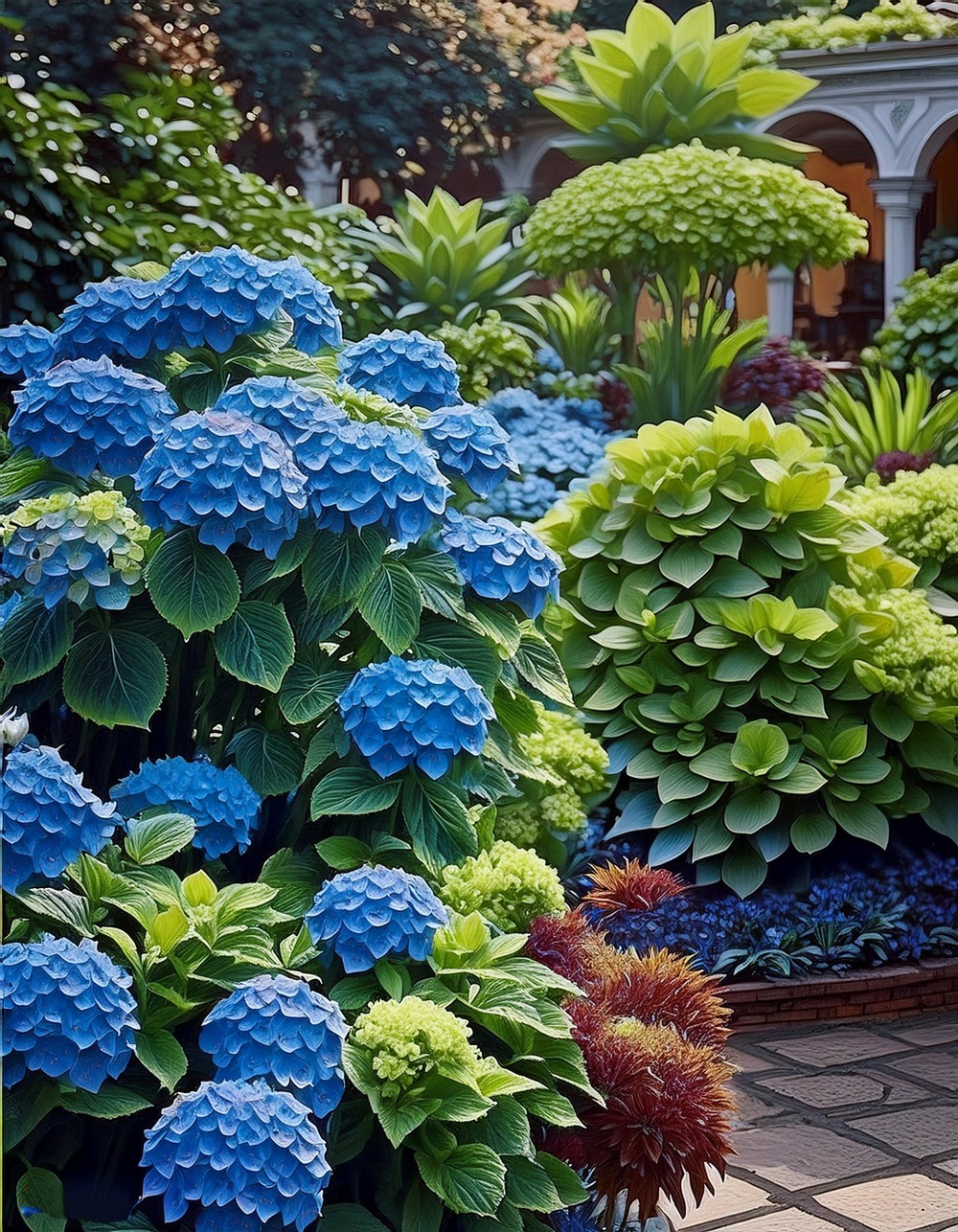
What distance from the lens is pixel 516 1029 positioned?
2.07 meters

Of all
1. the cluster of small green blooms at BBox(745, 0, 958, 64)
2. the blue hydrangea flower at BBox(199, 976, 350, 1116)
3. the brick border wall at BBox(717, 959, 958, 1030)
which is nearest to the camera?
the blue hydrangea flower at BBox(199, 976, 350, 1116)

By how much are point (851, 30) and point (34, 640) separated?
24.9 ft

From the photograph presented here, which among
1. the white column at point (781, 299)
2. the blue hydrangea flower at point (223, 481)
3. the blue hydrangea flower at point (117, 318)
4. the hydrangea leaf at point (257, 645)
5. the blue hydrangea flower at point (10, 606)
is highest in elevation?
the blue hydrangea flower at point (117, 318)

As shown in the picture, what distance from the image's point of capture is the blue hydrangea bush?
5.75 feet

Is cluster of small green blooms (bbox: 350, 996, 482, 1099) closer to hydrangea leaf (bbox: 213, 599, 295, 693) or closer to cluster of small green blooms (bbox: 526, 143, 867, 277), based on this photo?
hydrangea leaf (bbox: 213, 599, 295, 693)

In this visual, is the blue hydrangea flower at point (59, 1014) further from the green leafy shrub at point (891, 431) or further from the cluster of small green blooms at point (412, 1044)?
the green leafy shrub at point (891, 431)

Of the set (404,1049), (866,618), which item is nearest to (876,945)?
(866,618)

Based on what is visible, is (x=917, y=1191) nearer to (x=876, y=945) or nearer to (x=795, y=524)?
(x=876, y=945)

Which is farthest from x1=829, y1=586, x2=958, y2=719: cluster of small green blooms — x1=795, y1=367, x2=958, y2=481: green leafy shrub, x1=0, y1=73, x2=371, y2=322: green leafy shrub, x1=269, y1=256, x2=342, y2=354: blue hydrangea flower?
x1=0, y1=73, x2=371, y2=322: green leafy shrub

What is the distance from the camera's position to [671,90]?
22.8ft

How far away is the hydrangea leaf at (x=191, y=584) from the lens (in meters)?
2.07

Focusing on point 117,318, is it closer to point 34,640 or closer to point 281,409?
point 281,409

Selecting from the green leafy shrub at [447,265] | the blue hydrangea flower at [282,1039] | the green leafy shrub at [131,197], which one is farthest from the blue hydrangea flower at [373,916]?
the green leafy shrub at [447,265]

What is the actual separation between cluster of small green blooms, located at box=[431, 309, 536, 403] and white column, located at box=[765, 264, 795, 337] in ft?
8.55
